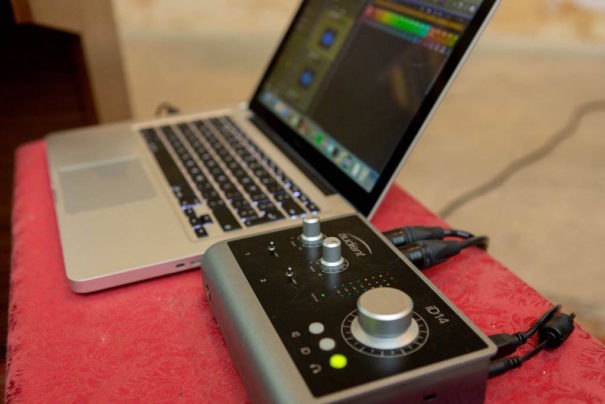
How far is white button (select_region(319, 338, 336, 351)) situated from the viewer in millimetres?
375

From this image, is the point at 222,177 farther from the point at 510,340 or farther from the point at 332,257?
the point at 510,340

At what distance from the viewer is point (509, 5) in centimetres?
250

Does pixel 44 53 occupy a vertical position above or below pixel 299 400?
below

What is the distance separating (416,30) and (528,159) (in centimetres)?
94

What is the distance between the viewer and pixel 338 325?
0.40 m

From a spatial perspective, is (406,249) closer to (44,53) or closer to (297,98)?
(297,98)

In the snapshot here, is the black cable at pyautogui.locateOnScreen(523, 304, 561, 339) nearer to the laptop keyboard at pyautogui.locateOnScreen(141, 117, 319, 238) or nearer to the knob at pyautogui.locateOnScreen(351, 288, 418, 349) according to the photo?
the knob at pyautogui.locateOnScreen(351, 288, 418, 349)

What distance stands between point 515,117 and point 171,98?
106cm

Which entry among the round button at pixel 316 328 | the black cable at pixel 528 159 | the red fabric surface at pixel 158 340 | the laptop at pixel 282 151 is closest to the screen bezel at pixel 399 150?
the laptop at pixel 282 151

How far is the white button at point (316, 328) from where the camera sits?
0.39 m

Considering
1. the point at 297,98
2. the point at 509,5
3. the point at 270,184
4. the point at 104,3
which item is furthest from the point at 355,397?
the point at 509,5

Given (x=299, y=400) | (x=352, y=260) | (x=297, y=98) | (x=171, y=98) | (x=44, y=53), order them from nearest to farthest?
1. (x=299, y=400)
2. (x=352, y=260)
3. (x=297, y=98)
4. (x=44, y=53)
5. (x=171, y=98)

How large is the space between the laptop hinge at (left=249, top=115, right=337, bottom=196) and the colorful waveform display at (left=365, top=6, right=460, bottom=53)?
182 millimetres

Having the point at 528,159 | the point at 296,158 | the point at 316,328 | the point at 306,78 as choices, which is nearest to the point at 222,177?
the point at 296,158
